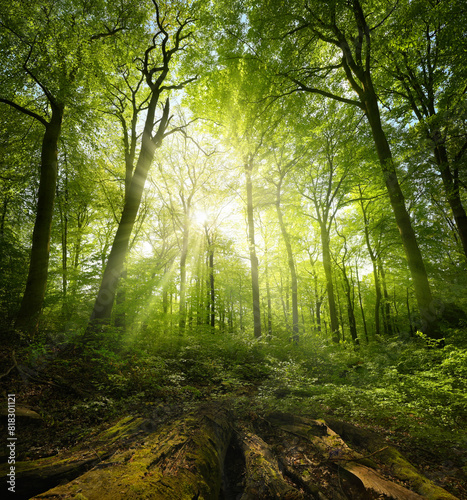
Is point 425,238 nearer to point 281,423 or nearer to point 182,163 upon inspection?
point 281,423

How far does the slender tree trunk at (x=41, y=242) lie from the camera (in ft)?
21.1

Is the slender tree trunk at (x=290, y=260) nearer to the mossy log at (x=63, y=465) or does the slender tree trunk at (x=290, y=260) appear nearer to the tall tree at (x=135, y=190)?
the tall tree at (x=135, y=190)

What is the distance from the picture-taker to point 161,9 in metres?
8.73

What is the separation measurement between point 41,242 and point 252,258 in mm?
9536

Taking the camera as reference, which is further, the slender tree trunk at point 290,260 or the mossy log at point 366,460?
the slender tree trunk at point 290,260

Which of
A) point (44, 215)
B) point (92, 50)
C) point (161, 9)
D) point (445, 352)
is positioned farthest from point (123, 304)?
point (161, 9)

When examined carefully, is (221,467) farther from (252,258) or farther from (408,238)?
(252,258)

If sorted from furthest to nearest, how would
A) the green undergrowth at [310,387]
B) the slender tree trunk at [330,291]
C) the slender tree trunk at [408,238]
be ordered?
the slender tree trunk at [330,291], the slender tree trunk at [408,238], the green undergrowth at [310,387]

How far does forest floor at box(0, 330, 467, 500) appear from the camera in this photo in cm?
236

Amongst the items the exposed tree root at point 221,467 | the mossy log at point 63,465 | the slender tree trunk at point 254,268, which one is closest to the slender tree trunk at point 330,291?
the slender tree trunk at point 254,268

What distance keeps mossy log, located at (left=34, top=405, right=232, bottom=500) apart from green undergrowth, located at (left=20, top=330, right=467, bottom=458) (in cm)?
137

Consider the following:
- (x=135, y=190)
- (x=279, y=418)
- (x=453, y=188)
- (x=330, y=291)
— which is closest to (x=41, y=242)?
(x=135, y=190)

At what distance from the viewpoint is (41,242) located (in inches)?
279

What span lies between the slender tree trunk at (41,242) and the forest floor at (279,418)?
5.63 feet
